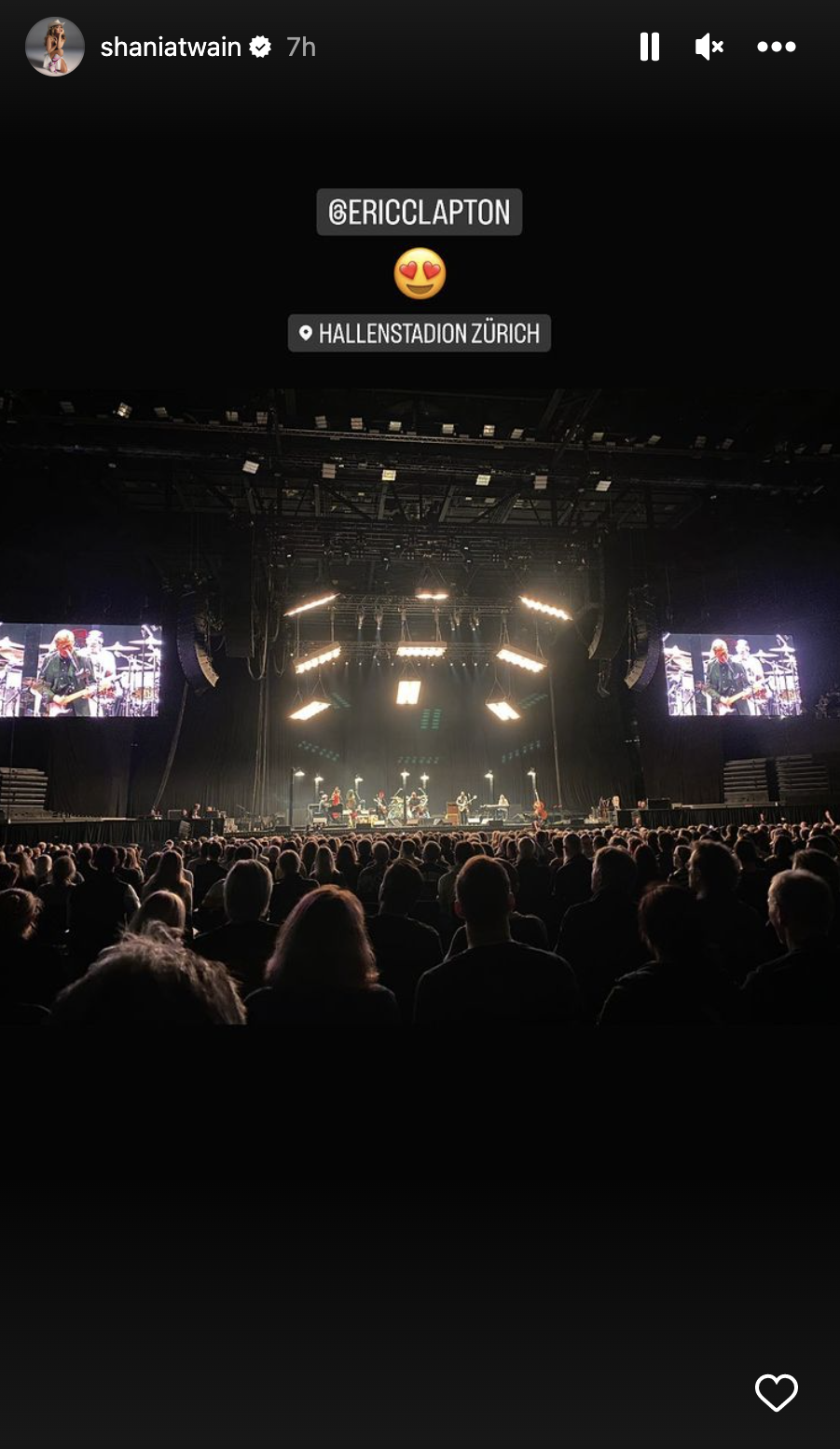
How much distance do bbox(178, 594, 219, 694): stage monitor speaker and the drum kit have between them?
5.35 feet

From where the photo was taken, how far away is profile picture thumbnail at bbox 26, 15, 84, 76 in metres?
1.24

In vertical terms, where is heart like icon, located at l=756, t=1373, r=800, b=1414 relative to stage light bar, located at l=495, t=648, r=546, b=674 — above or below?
below

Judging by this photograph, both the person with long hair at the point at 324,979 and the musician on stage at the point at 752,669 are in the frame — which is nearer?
the person with long hair at the point at 324,979

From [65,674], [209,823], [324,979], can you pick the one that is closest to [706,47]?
[324,979]

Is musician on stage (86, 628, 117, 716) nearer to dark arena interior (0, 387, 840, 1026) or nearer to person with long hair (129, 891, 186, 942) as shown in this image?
dark arena interior (0, 387, 840, 1026)

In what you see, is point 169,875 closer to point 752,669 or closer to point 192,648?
point 192,648

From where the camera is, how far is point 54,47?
125 cm

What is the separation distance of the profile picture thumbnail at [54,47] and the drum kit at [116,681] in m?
11.5

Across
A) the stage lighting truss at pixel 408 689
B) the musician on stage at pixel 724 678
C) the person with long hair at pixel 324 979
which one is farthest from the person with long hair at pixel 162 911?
the stage lighting truss at pixel 408 689

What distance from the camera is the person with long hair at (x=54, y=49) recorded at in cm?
124

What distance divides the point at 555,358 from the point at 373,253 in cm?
42

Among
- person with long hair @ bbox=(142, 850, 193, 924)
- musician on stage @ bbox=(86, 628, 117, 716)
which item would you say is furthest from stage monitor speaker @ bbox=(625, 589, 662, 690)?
musician on stage @ bbox=(86, 628, 117, 716)

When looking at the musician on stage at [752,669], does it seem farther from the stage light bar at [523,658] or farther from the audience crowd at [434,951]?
the audience crowd at [434,951]

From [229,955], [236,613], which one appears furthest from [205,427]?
[229,955]
